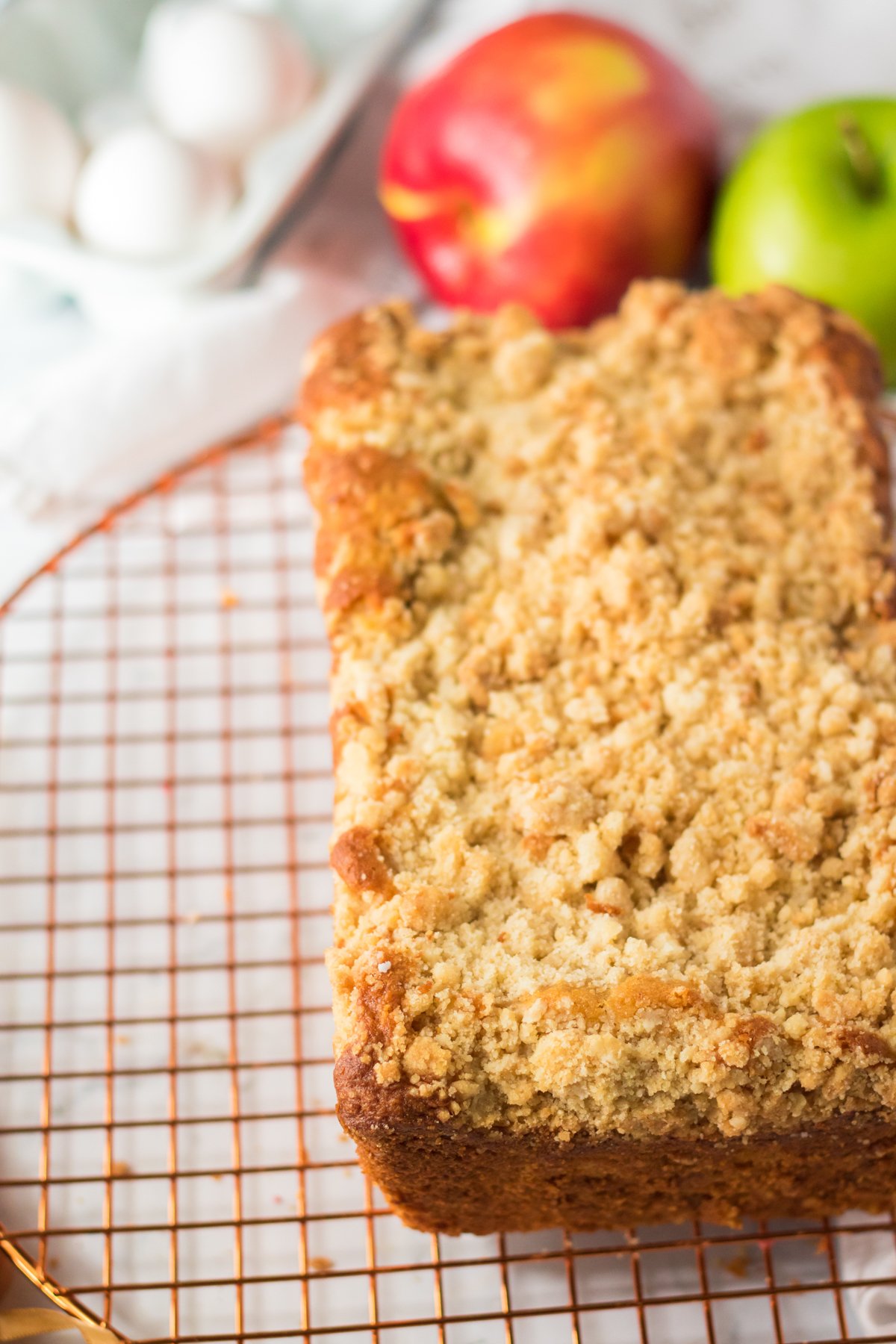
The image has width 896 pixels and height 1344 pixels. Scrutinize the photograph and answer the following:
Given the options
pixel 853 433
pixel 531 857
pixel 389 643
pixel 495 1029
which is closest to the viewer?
pixel 495 1029

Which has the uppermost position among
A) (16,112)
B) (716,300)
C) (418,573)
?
(16,112)

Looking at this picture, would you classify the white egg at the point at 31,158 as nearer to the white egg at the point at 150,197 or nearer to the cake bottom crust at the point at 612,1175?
the white egg at the point at 150,197

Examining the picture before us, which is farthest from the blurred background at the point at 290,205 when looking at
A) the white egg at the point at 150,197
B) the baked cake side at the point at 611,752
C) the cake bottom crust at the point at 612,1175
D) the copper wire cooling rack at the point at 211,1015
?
the cake bottom crust at the point at 612,1175

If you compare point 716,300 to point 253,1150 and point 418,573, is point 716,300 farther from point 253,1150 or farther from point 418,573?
point 253,1150

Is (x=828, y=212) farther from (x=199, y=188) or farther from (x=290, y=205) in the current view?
(x=199, y=188)

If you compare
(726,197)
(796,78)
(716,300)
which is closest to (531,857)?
(716,300)

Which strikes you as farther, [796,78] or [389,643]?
[796,78]

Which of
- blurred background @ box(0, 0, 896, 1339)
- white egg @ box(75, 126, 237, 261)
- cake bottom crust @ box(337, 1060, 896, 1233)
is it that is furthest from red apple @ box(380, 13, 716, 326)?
cake bottom crust @ box(337, 1060, 896, 1233)
